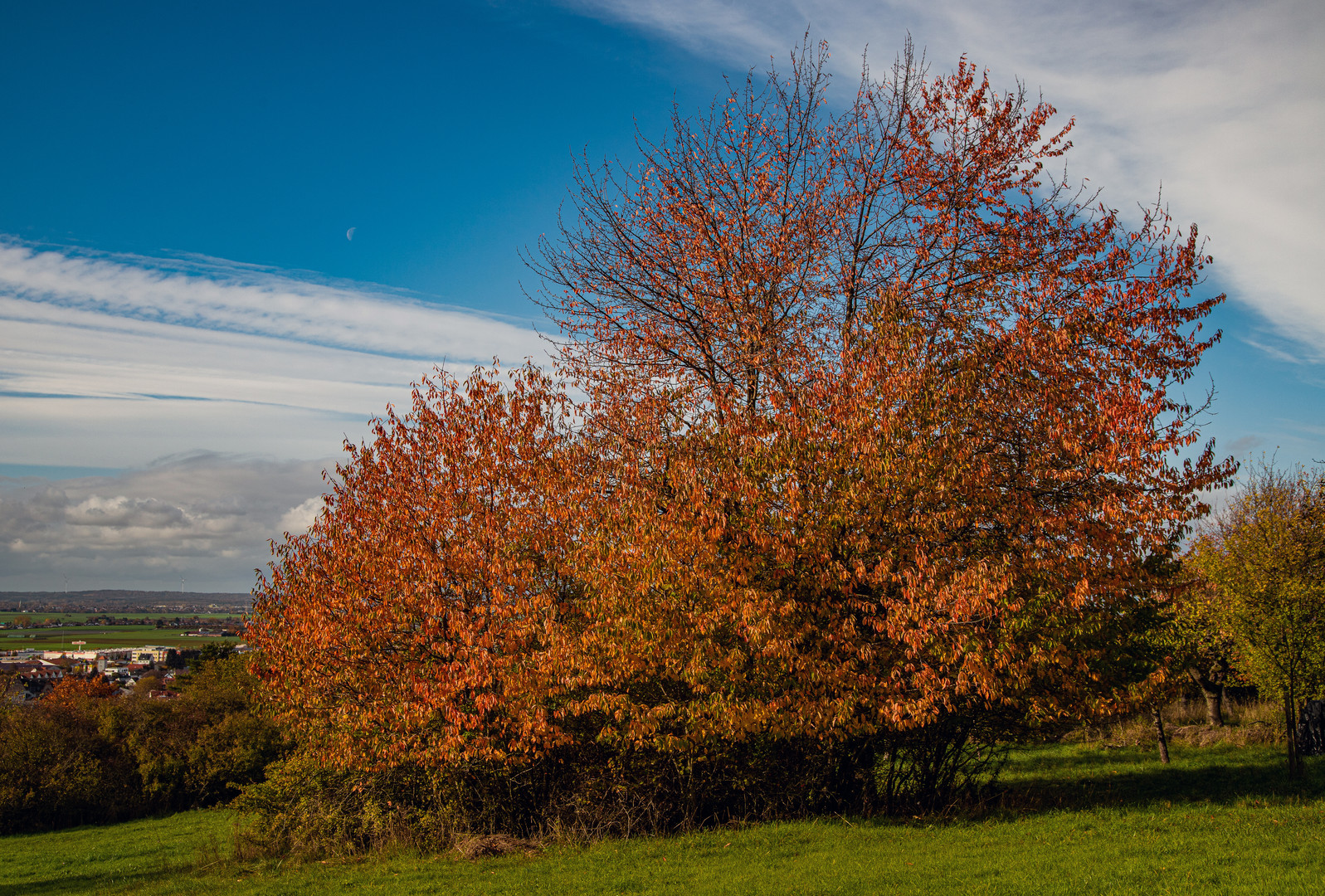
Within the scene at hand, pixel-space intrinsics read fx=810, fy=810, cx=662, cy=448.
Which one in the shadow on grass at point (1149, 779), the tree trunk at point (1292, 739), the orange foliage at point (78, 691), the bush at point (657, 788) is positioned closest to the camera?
the bush at point (657, 788)

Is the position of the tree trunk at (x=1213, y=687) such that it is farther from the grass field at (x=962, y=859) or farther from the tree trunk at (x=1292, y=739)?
the grass field at (x=962, y=859)

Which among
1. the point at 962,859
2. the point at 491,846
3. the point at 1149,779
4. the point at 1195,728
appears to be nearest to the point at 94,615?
the point at 491,846

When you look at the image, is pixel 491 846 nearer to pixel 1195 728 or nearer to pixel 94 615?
pixel 1195 728

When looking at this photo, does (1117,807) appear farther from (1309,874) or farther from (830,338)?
(830,338)

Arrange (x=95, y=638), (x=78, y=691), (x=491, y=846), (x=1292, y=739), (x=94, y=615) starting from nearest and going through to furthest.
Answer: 1. (x=491, y=846)
2. (x=1292, y=739)
3. (x=78, y=691)
4. (x=95, y=638)
5. (x=94, y=615)

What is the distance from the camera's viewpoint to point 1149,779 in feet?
58.0

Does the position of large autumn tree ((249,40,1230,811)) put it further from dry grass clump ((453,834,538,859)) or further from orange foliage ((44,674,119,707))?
orange foliage ((44,674,119,707))

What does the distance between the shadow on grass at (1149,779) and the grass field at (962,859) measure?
9 cm

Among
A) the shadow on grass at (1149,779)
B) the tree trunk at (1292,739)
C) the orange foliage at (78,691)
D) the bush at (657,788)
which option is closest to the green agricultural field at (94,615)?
the orange foliage at (78,691)

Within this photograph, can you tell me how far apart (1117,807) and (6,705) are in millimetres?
41376

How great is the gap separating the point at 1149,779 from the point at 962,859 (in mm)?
10728

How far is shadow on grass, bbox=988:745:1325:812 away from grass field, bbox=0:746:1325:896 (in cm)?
9

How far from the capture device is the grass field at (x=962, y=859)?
8.63m

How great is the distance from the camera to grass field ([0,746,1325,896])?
340 inches
